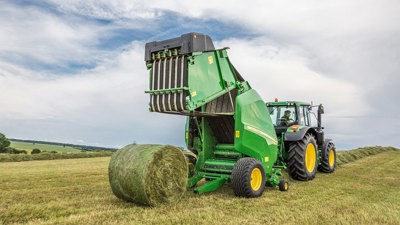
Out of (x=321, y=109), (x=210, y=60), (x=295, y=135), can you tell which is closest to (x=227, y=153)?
(x=210, y=60)

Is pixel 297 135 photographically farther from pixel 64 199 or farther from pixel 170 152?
pixel 64 199

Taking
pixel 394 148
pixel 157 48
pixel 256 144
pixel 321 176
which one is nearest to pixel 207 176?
pixel 256 144

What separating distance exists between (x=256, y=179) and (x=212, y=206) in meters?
1.71

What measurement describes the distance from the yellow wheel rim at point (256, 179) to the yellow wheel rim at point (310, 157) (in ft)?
10.8

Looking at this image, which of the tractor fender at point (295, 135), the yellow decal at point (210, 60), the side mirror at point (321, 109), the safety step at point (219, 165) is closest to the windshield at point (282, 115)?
the tractor fender at point (295, 135)

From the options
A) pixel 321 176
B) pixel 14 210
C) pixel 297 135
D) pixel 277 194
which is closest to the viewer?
pixel 14 210

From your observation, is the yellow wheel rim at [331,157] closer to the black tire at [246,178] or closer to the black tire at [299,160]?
the black tire at [299,160]

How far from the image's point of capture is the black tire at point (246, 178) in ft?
24.1

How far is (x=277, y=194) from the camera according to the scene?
808 centimetres

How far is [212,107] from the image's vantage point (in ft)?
26.4

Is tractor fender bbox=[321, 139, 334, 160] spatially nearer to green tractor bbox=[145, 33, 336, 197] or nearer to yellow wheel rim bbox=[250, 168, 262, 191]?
green tractor bbox=[145, 33, 336, 197]

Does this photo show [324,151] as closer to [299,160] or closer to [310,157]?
[310,157]

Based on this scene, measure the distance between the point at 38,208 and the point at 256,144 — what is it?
449 cm

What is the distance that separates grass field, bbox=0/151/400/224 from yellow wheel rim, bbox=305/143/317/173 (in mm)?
1100
